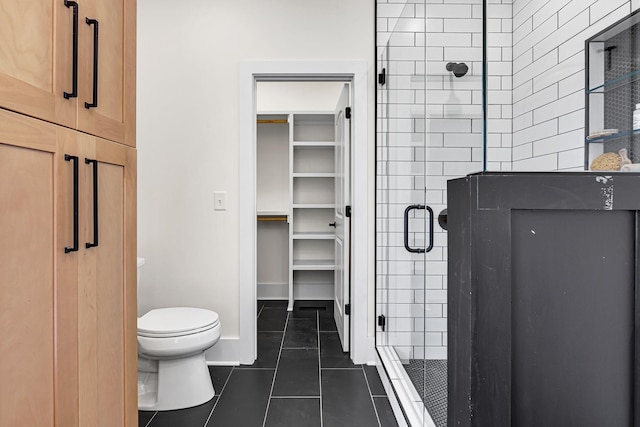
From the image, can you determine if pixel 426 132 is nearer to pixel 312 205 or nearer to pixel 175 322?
pixel 175 322

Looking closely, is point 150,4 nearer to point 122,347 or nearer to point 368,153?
point 368,153

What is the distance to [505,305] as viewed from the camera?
2.24 feet

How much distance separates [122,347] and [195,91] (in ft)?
6.04

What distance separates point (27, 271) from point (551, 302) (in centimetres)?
105

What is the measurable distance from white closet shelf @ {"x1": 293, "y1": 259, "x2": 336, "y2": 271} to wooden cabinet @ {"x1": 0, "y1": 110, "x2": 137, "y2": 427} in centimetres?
263

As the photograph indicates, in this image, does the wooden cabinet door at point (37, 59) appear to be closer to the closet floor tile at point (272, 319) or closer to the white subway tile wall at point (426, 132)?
the white subway tile wall at point (426, 132)

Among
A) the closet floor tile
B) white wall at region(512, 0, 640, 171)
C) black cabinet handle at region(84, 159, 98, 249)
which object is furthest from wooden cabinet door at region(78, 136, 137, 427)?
the closet floor tile

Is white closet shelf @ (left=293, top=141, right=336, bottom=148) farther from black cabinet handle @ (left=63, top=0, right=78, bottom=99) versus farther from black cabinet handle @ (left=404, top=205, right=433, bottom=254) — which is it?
black cabinet handle @ (left=63, top=0, right=78, bottom=99)

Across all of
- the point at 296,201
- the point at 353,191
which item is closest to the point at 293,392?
the point at 353,191

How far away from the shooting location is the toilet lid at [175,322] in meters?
1.94

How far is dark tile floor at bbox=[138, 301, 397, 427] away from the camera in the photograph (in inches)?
73.7

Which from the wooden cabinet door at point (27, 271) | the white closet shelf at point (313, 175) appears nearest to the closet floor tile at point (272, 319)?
the white closet shelf at point (313, 175)

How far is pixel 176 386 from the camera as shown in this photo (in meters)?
2.00

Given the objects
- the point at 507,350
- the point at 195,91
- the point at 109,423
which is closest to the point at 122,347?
the point at 109,423
